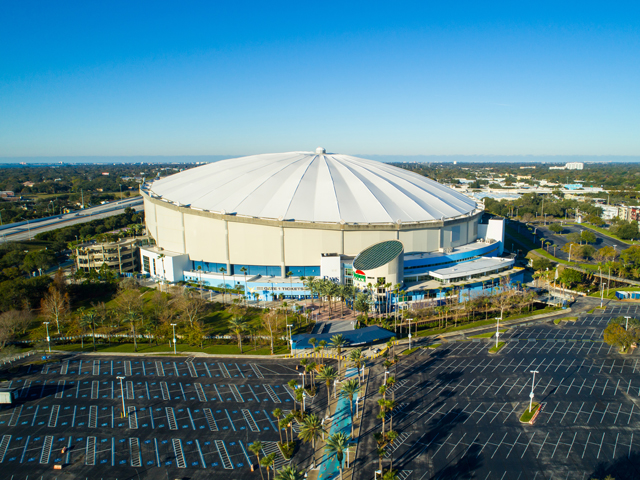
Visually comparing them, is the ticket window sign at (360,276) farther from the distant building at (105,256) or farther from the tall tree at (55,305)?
the distant building at (105,256)

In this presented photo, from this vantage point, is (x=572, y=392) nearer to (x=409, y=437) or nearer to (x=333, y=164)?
(x=409, y=437)

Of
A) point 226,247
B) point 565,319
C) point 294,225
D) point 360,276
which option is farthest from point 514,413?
point 226,247

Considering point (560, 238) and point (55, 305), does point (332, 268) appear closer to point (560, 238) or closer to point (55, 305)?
point (55, 305)

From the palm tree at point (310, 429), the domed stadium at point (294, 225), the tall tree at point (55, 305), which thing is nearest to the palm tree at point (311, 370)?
the palm tree at point (310, 429)

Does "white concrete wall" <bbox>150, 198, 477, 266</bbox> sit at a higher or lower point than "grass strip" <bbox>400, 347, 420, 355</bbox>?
higher

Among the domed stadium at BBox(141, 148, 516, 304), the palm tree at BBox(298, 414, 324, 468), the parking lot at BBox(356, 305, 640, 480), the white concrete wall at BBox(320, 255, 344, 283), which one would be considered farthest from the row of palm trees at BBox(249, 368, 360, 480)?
the domed stadium at BBox(141, 148, 516, 304)

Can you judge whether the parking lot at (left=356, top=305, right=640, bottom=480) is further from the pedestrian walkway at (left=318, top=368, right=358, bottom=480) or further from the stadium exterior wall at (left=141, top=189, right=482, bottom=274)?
the stadium exterior wall at (left=141, top=189, right=482, bottom=274)
